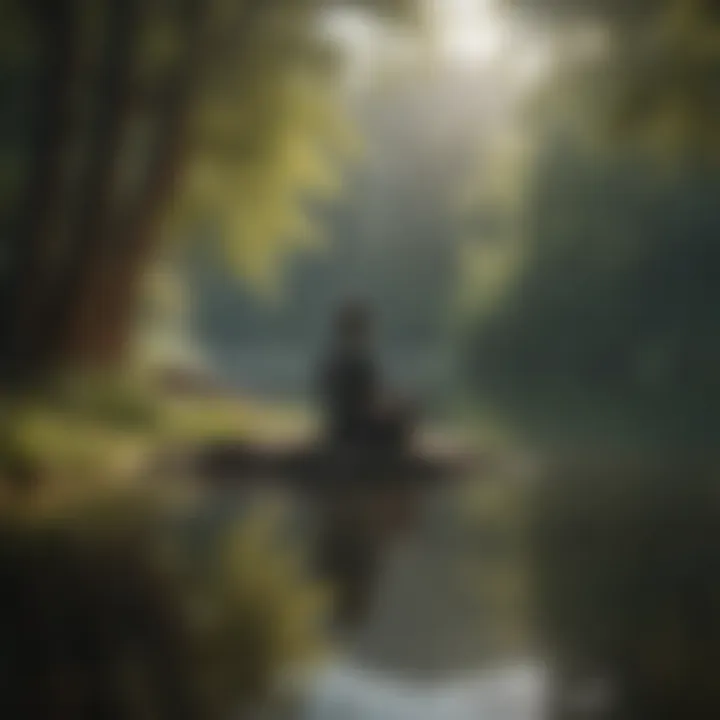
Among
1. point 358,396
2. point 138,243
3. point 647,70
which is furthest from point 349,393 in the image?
point 647,70

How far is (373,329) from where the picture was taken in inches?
39.1

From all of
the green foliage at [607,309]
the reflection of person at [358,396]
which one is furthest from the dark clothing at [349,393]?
the green foliage at [607,309]

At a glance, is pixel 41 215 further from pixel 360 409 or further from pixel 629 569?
pixel 629 569

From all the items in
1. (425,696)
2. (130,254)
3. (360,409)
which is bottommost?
(425,696)

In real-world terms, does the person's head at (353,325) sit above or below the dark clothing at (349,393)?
above

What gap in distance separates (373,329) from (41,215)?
34cm

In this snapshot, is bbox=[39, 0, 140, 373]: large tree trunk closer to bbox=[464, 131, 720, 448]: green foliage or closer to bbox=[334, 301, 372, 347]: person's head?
bbox=[334, 301, 372, 347]: person's head

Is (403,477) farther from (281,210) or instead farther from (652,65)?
(652,65)

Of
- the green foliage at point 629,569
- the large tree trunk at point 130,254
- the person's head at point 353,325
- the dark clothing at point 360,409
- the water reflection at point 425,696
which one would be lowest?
the water reflection at point 425,696

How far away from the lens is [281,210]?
100 centimetres

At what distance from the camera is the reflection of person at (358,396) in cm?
99

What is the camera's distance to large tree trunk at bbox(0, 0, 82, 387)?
39.8 inches

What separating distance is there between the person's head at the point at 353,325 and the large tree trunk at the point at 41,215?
281 mm

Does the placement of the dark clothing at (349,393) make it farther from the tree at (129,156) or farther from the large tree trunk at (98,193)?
the large tree trunk at (98,193)
